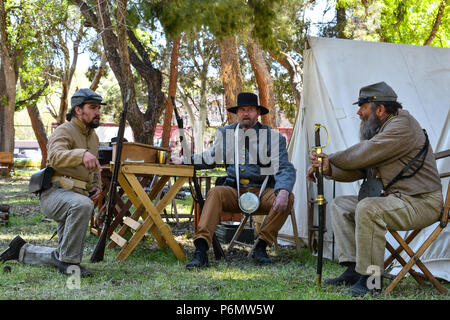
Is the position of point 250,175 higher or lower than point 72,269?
higher

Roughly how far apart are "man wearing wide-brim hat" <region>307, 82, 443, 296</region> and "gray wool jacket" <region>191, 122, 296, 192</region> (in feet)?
3.75

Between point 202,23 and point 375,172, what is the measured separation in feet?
11.6

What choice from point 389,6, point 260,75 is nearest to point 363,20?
point 389,6

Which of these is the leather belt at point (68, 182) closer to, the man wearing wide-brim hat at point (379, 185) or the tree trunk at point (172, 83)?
the man wearing wide-brim hat at point (379, 185)

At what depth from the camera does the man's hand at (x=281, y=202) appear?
15.5ft

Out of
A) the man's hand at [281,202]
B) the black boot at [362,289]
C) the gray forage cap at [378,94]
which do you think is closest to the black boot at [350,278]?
the black boot at [362,289]

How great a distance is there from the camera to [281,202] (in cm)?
475

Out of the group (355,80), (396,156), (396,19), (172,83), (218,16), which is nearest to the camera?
(396,156)

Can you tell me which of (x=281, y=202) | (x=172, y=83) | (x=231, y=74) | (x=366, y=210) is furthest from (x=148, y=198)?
(x=172, y=83)

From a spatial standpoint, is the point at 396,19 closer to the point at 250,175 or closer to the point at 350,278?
the point at 250,175

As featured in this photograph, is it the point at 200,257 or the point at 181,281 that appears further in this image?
the point at 200,257

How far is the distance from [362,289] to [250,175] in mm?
1918

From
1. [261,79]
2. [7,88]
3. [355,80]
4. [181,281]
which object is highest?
[7,88]

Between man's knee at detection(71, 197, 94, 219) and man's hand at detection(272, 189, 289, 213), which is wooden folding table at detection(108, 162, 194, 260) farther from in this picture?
man's hand at detection(272, 189, 289, 213)
